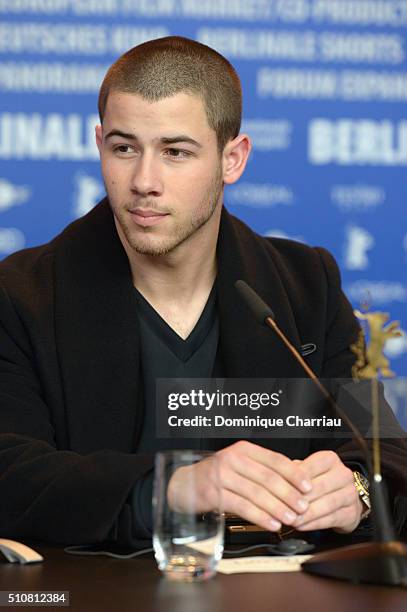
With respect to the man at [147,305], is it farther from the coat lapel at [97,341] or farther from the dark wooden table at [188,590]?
the dark wooden table at [188,590]

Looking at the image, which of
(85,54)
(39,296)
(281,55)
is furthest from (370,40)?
(39,296)

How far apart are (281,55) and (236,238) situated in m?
1.42

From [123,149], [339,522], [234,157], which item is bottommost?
[339,522]

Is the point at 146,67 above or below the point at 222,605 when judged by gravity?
above

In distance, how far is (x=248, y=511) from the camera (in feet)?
5.15

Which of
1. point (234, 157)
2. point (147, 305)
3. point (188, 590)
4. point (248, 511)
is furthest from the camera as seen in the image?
point (234, 157)

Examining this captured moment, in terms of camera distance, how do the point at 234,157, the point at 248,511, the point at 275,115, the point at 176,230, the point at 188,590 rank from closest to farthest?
the point at 188,590
the point at 248,511
the point at 176,230
the point at 234,157
the point at 275,115

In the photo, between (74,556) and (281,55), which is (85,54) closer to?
(281,55)

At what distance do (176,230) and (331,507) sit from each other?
0.67 m

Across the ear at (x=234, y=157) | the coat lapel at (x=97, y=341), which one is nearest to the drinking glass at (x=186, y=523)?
the coat lapel at (x=97, y=341)

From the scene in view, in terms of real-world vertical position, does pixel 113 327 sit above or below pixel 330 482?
above

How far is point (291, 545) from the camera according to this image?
160 centimetres

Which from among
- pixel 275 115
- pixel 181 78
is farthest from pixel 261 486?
pixel 275 115

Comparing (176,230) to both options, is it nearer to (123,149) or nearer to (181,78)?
(123,149)
